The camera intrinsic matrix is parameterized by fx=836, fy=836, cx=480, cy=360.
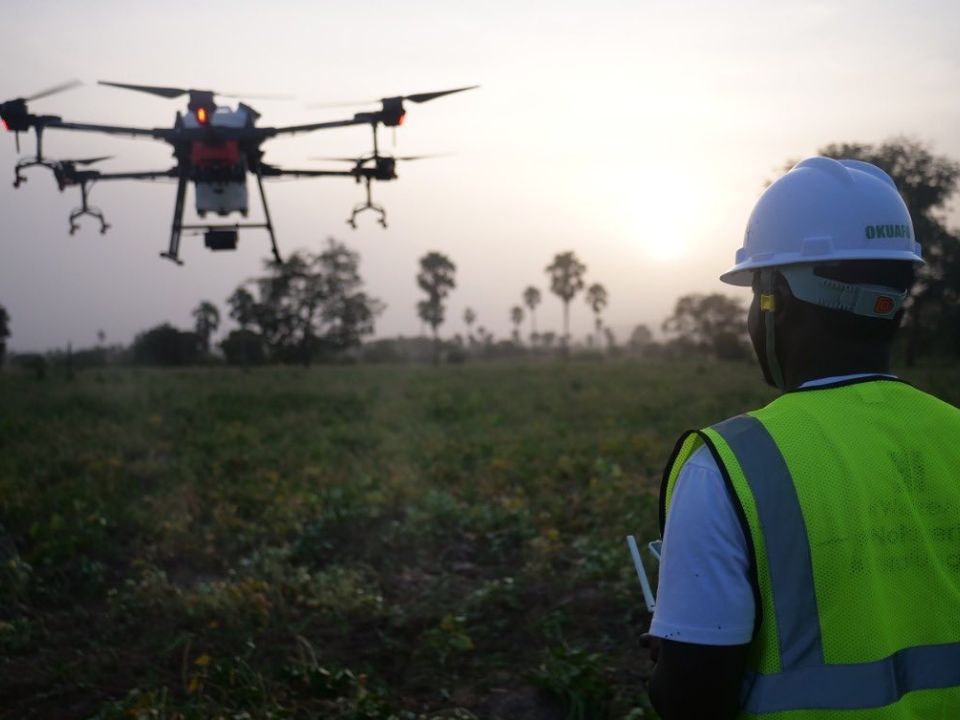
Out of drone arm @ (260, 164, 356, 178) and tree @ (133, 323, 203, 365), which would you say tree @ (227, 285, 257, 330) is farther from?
drone arm @ (260, 164, 356, 178)

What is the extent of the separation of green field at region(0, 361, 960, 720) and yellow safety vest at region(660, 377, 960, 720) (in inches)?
116

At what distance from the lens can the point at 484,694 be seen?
4.75 metres

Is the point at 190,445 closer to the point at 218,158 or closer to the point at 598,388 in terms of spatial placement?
the point at 218,158

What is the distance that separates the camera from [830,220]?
68.4 inches

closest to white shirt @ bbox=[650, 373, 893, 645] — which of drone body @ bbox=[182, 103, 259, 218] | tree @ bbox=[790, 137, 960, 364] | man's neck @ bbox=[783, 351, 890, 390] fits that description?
man's neck @ bbox=[783, 351, 890, 390]

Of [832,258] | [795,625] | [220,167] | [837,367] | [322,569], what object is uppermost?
[220,167]

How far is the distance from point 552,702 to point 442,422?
37.5ft

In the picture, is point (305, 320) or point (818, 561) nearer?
point (818, 561)

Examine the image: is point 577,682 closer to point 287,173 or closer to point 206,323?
point 287,173

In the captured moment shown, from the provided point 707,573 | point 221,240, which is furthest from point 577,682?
point 707,573

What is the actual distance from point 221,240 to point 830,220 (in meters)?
3.42

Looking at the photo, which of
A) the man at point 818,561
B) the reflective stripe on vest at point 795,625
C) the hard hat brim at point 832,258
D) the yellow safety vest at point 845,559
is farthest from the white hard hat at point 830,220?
the reflective stripe on vest at point 795,625

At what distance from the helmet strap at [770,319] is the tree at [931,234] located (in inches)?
438

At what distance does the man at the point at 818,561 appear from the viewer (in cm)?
146
